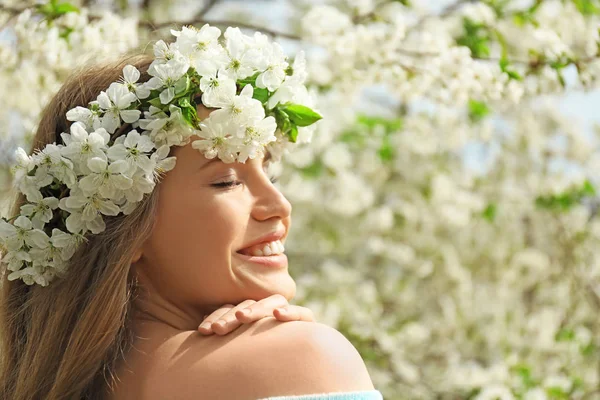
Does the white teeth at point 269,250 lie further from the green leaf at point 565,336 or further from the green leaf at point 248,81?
the green leaf at point 565,336

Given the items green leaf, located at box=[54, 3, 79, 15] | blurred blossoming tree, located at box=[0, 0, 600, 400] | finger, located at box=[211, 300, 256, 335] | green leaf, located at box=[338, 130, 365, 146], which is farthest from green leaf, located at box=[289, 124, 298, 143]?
green leaf, located at box=[338, 130, 365, 146]

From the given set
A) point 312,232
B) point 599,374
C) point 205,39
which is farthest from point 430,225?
point 205,39

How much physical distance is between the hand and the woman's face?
6 cm

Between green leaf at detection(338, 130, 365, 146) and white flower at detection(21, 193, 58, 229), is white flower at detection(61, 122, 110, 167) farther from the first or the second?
green leaf at detection(338, 130, 365, 146)

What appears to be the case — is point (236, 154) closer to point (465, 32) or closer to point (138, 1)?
point (465, 32)

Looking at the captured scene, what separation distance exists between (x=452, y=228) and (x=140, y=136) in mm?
4902

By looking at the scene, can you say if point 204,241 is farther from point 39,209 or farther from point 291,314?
point 39,209

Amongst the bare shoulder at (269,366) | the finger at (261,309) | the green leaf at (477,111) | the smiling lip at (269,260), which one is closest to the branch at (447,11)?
the green leaf at (477,111)

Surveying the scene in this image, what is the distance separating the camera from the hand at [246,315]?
5.71 ft

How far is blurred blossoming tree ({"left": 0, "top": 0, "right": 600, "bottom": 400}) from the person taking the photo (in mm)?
5523

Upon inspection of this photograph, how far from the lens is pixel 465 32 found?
4.45 metres

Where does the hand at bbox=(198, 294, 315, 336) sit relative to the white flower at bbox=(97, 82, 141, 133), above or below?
below

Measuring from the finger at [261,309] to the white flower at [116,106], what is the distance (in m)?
0.47

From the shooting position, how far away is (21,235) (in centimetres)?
195
